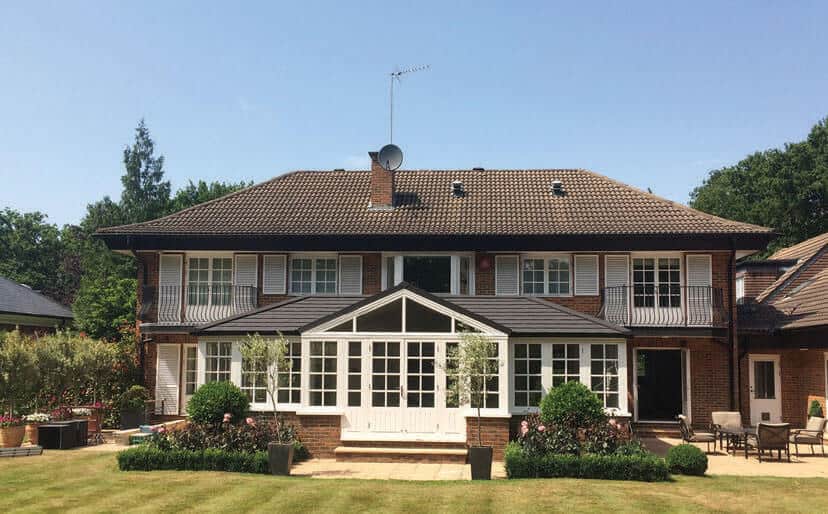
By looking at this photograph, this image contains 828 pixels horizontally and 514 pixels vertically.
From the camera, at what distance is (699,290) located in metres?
22.1

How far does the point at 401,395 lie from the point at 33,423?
9002 mm

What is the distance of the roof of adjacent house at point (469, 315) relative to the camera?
687 inches

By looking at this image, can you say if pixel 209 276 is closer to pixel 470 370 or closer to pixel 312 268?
pixel 312 268

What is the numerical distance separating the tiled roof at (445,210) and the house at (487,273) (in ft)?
0.28

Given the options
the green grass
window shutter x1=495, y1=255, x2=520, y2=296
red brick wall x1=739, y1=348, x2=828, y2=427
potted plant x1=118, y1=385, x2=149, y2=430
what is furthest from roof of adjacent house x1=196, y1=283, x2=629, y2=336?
red brick wall x1=739, y1=348, x2=828, y2=427

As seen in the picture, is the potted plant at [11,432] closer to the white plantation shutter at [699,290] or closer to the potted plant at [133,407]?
the potted plant at [133,407]

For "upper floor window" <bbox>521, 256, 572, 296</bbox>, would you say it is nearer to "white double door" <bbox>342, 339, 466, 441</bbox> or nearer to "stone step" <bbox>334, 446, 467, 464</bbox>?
"white double door" <bbox>342, 339, 466, 441</bbox>

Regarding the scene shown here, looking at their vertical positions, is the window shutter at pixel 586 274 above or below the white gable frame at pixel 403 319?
above

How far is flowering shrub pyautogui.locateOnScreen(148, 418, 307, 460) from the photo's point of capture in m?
15.4

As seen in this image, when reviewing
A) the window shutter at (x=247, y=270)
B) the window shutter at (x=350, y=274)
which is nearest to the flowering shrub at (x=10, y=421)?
the window shutter at (x=247, y=270)

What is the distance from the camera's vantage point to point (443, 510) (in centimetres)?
1146

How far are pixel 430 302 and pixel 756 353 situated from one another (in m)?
11.4

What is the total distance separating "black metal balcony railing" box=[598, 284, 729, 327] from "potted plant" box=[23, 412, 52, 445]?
1507 centimetres

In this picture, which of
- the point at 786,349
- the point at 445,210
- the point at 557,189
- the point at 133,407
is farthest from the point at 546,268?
the point at 133,407
